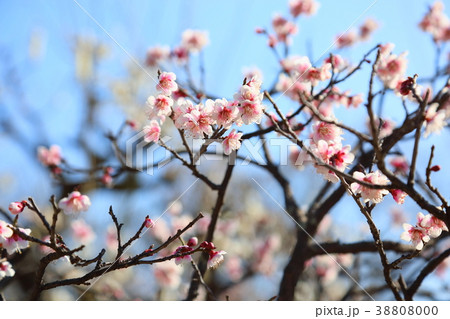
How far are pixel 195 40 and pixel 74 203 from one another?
162cm

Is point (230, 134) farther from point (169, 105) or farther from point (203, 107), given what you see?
point (169, 105)

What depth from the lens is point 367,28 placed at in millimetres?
3443

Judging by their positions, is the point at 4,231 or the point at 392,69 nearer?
the point at 4,231

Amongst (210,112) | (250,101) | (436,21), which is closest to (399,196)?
(250,101)

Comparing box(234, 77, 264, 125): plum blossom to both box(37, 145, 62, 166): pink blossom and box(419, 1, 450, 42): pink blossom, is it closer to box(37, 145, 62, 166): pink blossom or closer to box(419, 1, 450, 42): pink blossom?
box(37, 145, 62, 166): pink blossom

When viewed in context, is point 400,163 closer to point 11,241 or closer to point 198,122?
point 198,122

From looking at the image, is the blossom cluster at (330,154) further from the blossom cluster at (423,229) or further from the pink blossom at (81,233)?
the pink blossom at (81,233)

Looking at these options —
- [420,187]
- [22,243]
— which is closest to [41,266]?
[22,243]

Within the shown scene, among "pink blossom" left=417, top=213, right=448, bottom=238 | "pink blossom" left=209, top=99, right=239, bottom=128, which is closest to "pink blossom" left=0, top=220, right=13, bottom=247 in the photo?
"pink blossom" left=209, top=99, right=239, bottom=128

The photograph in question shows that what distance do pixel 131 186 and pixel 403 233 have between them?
156 inches

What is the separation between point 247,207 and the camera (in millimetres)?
4984

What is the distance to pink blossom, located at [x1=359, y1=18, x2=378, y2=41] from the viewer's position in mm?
3426

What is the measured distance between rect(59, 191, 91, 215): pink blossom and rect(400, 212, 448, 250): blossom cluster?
1093mm

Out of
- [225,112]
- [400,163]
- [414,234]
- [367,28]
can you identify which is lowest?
[414,234]
